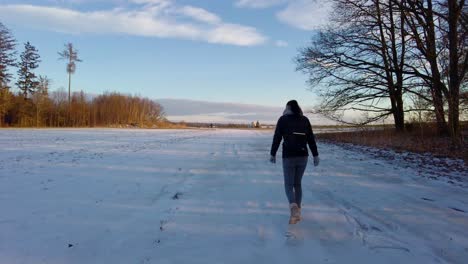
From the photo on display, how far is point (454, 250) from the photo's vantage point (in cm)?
Result: 404

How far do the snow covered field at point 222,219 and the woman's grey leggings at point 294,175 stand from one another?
0.42m

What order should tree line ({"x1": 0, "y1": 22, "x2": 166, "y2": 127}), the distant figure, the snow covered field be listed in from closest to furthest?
the snow covered field
the distant figure
tree line ({"x1": 0, "y1": 22, "x2": 166, "y2": 127})

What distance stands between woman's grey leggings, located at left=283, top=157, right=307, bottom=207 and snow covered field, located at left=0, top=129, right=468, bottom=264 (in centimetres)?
42

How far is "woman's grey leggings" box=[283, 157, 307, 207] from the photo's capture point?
17.1 feet

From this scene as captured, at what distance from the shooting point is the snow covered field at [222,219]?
154 inches

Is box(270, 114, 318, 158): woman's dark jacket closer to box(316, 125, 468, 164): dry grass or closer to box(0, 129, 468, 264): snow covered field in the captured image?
box(0, 129, 468, 264): snow covered field

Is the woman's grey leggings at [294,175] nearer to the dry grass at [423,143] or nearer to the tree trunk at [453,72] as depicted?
the dry grass at [423,143]

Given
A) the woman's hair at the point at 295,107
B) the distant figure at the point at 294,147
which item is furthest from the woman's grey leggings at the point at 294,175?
the woman's hair at the point at 295,107

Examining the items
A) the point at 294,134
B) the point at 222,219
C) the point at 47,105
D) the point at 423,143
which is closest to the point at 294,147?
the point at 294,134

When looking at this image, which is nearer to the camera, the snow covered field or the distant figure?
the snow covered field

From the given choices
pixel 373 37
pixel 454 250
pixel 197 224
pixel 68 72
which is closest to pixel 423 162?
pixel 454 250

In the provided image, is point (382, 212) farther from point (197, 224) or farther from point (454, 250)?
point (197, 224)

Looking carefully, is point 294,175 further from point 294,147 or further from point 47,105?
point 47,105

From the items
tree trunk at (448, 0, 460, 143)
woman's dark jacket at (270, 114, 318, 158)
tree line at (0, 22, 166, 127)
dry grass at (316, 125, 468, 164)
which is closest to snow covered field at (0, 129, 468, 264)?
woman's dark jacket at (270, 114, 318, 158)
